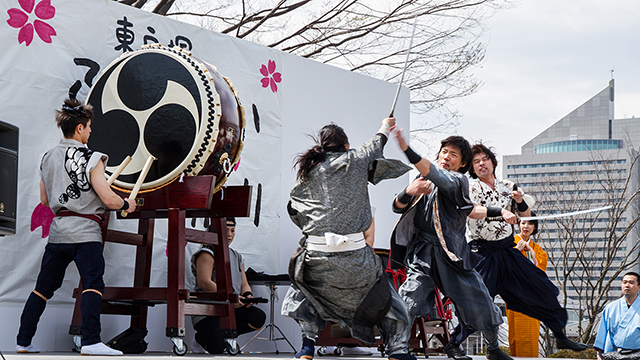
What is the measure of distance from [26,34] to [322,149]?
249cm

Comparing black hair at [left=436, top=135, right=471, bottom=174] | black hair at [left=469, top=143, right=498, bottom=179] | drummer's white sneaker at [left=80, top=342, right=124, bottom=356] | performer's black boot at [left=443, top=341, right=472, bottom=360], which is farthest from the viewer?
black hair at [left=469, top=143, right=498, bottom=179]

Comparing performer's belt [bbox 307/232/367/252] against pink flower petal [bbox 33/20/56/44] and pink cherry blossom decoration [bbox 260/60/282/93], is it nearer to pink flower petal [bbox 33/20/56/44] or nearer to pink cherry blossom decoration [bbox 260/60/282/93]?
pink flower petal [bbox 33/20/56/44]

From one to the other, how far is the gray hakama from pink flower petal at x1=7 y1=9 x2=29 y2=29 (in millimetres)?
2508

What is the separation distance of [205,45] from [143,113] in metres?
1.61

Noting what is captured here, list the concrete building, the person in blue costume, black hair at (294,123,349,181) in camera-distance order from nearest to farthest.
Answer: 1. black hair at (294,123,349,181)
2. the person in blue costume
3. the concrete building

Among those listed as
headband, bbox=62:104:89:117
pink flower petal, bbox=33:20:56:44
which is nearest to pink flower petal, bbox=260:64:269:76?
pink flower petal, bbox=33:20:56:44

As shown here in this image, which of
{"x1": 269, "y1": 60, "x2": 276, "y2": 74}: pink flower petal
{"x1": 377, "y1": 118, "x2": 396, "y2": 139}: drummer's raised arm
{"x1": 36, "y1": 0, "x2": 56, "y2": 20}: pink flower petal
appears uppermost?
{"x1": 36, "y1": 0, "x2": 56, "y2": 20}: pink flower petal

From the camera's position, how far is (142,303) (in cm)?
492

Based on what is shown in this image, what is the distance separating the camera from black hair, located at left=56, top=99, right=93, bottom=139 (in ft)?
13.9

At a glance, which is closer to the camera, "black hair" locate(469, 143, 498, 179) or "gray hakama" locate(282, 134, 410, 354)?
"gray hakama" locate(282, 134, 410, 354)

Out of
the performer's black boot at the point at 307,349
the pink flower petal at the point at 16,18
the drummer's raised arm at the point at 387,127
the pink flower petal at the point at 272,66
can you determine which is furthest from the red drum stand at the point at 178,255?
the pink flower petal at the point at 272,66

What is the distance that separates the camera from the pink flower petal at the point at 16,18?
16.2 feet

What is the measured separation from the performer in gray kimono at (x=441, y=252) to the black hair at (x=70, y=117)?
1.94m

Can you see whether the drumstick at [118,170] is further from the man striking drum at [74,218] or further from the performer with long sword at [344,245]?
the performer with long sword at [344,245]
